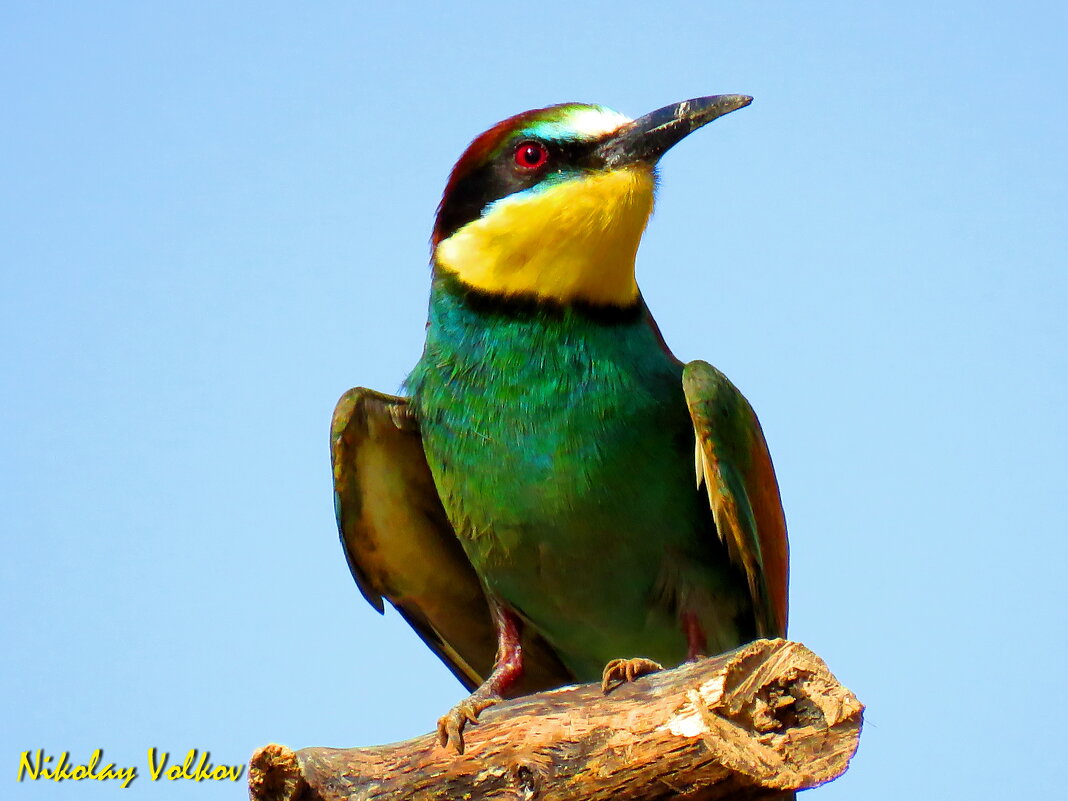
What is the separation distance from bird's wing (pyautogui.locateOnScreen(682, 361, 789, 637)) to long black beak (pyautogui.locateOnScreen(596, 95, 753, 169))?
2.77ft

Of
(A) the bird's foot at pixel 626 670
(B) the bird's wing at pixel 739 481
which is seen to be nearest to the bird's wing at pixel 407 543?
(B) the bird's wing at pixel 739 481

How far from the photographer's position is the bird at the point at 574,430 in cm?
485

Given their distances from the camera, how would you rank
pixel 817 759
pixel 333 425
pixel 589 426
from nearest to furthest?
pixel 817 759, pixel 589 426, pixel 333 425

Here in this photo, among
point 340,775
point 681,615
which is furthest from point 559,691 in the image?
point 681,615

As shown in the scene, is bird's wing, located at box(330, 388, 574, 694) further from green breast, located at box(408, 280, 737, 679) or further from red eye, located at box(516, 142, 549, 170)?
red eye, located at box(516, 142, 549, 170)

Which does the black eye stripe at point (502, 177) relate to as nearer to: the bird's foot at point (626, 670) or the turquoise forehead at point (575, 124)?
the turquoise forehead at point (575, 124)

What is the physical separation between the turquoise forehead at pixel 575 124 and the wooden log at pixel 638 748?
2178 millimetres

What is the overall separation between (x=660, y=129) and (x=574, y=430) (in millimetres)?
1231

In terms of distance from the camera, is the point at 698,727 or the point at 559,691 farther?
the point at 559,691

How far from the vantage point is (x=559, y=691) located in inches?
157

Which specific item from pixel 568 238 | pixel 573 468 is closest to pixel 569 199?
pixel 568 238

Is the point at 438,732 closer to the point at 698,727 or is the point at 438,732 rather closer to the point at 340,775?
the point at 340,775

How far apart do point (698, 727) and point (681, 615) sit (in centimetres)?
152

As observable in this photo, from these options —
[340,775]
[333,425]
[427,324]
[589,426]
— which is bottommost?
[340,775]
